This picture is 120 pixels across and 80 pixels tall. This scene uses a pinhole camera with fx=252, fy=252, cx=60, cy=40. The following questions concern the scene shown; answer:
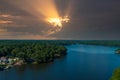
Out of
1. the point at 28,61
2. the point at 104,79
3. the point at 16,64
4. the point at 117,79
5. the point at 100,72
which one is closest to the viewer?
the point at 117,79

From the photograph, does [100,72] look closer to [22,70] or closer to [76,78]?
[76,78]

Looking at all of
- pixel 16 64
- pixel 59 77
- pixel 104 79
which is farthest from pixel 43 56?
pixel 104 79

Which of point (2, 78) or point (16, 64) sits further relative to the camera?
point (16, 64)

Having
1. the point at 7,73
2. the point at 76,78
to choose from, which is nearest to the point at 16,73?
the point at 7,73

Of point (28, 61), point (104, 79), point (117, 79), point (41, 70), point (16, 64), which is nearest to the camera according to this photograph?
point (117, 79)

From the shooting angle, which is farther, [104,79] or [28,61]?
[28,61]

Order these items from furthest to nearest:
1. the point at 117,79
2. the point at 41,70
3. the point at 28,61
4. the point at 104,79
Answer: the point at 28,61, the point at 41,70, the point at 104,79, the point at 117,79

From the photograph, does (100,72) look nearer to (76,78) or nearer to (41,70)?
(76,78)

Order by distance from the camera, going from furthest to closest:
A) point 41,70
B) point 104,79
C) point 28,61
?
point 28,61 → point 41,70 → point 104,79
